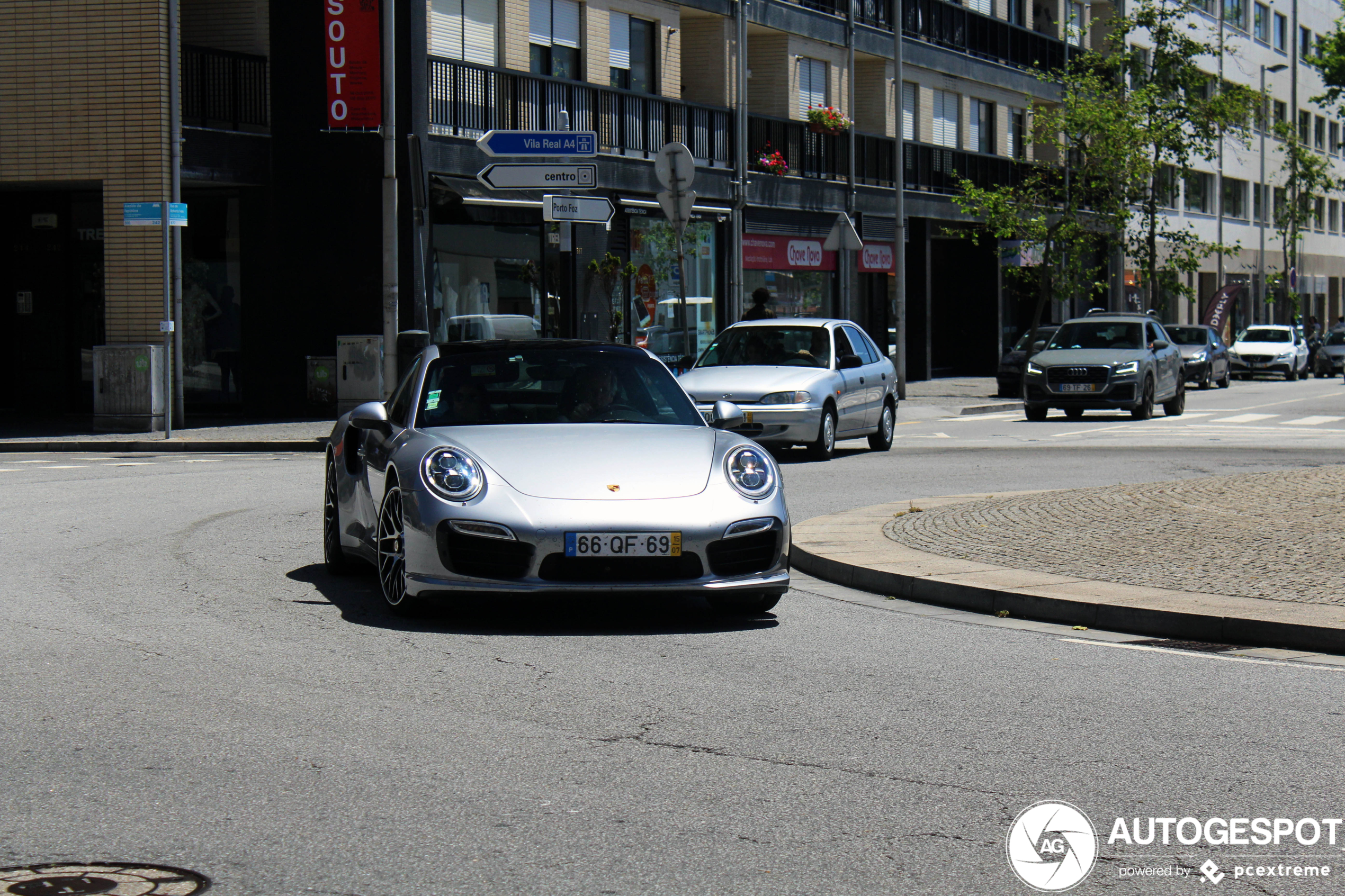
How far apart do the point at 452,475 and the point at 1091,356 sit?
68.2ft

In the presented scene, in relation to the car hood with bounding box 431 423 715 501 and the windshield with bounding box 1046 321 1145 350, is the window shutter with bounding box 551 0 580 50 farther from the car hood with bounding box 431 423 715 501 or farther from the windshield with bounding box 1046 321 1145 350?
the car hood with bounding box 431 423 715 501

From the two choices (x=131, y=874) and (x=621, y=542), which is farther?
(x=621, y=542)

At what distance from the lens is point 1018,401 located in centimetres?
3328

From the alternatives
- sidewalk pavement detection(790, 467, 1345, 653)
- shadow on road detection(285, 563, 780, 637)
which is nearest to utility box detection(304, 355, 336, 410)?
sidewalk pavement detection(790, 467, 1345, 653)

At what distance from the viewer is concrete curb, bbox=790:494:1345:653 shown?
760 cm

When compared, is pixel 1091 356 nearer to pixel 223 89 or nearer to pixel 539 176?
pixel 539 176

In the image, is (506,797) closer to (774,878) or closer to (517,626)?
(774,878)

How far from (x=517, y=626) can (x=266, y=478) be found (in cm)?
895

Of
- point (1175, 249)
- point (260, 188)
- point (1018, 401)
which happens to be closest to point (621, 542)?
point (260, 188)

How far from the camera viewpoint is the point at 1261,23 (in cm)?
7144

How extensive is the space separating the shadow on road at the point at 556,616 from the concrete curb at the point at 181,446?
40.8 feet

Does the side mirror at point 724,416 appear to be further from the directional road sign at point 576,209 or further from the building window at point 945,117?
the building window at point 945,117

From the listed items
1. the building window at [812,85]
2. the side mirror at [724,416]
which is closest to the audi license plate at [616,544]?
the side mirror at [724,416]

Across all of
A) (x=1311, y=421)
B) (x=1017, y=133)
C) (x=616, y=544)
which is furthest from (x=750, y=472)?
(x=1017, y=133)
